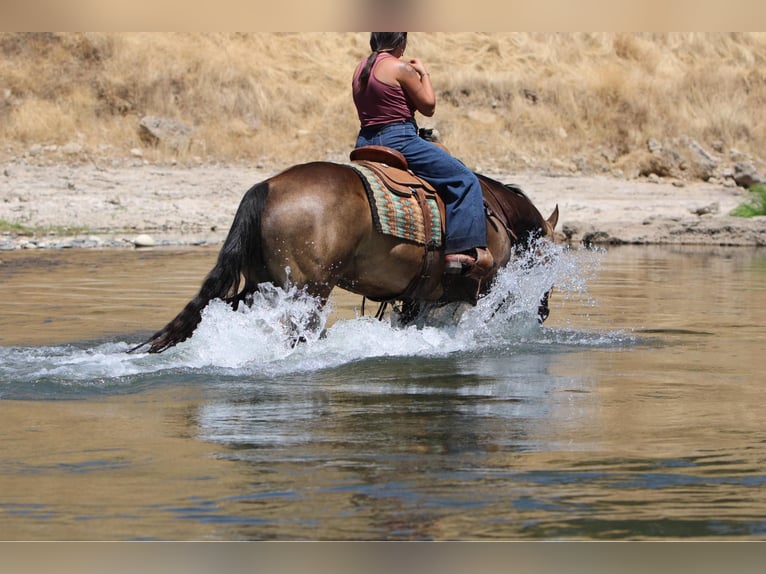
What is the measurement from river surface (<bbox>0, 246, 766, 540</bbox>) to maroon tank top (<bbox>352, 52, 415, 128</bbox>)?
1.23m

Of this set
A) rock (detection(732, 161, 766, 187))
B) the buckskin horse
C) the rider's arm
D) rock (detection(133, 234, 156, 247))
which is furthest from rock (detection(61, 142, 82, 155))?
the rider's arm

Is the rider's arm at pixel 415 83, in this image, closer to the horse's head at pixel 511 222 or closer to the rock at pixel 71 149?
the horse's head at pixel 511 222

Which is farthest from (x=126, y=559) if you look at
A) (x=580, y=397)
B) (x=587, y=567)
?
(x=580, y=397)

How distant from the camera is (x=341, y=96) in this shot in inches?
1021

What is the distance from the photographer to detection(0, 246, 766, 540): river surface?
3.95 meters

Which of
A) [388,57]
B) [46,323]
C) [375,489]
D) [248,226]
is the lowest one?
[46,323]

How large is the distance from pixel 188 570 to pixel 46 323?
7427 mm

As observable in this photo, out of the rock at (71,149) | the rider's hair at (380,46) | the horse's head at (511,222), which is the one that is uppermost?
the rider's hair at (380,46)

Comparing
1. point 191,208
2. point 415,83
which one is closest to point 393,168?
point 415,83

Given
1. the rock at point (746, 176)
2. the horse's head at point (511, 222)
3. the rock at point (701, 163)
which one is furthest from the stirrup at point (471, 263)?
the rock at point (701, 163)

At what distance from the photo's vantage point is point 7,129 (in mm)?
22875

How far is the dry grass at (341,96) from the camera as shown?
23.9m

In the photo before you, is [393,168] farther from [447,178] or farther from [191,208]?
[191,208]
